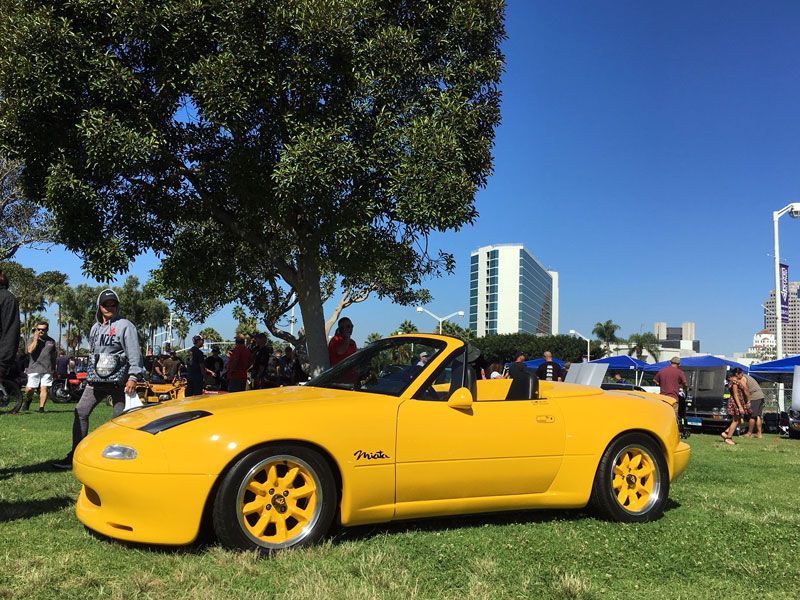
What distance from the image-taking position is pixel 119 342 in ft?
19.6

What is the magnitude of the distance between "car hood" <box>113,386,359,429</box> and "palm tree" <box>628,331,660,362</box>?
103660mm

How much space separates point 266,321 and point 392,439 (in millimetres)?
17847

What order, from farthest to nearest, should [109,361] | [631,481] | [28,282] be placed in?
[28,282] < [109,361] < [631,481]

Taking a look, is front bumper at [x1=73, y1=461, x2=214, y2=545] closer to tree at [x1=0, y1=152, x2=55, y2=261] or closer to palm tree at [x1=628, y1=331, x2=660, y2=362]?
tree at [x1=0, y1=152, x2=55, y2=261]

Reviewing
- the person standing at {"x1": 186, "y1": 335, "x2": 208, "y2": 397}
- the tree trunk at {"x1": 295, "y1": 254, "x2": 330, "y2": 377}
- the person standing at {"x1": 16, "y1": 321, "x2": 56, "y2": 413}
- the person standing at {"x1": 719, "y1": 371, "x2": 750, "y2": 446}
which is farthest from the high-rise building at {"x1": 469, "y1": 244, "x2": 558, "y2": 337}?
the tree trunk at {"x1": 295, "y1": 254, "x2": 330, "y2": 377}

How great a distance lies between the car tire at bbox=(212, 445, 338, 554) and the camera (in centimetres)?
339

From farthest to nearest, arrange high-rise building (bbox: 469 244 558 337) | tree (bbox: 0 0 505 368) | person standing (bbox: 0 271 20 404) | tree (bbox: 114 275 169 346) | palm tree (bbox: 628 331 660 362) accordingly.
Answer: high-rise building (bbox: 469 244 558 337) → palm tree (bbox: 628 331 660 362) → tree (bbox: 114 275 169 346) → tree (bbox: 0 0 505 368) → person standing (bbox: 0 271 20 404)

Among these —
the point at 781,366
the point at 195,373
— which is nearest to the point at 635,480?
the point at 195,373

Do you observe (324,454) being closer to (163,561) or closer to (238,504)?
(238,504)

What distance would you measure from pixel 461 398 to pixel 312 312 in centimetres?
628

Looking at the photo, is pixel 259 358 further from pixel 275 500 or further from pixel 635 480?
pixel 275 500

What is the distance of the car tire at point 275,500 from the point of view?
3.39m

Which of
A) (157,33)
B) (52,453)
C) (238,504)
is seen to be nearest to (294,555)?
(238,504)

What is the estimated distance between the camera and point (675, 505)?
521 centimetres
